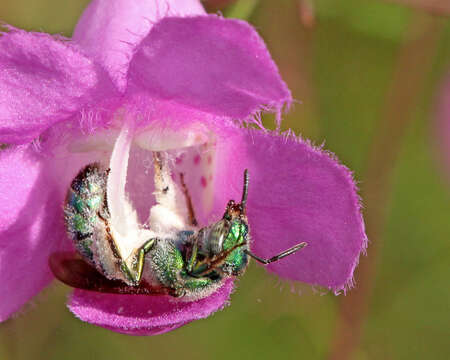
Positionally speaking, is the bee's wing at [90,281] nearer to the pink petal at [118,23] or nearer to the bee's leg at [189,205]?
the bee's leg at [189,205]

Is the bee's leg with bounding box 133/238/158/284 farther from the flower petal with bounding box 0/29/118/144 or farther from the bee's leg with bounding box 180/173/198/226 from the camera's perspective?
the flower petal with bounding box 0/29/118/144

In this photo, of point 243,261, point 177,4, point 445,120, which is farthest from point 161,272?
point 445,120

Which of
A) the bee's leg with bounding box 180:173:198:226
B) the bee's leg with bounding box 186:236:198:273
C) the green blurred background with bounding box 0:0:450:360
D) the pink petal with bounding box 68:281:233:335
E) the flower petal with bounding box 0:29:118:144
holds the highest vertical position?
the flower petal with bounding box 0:29:118:144

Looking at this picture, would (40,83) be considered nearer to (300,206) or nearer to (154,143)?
(154,143)

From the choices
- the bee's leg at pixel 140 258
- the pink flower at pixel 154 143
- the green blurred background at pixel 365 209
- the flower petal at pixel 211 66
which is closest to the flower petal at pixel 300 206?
the pink flower at pixel 154 143

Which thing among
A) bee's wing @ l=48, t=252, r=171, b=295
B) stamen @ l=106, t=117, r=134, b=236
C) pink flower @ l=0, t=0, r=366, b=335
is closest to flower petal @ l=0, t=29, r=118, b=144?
pink flower @ l=0, t=0, r=366, b=335

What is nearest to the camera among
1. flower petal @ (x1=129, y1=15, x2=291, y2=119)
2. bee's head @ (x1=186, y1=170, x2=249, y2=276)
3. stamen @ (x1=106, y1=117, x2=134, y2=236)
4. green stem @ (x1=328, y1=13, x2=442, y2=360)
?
flower petal @ (x1=129, y1=15, x2=291, y2=119)

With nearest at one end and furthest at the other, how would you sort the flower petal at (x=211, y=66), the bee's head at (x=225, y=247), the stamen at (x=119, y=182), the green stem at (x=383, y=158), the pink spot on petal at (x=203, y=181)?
the flower petal at (x=211, y=66) → the bee's head at (x=225, y=247) → the stamen at (x=119, y=182) → the pink spot on petal at (x=203, y=181) → the green stem at (x=383, y=158)
